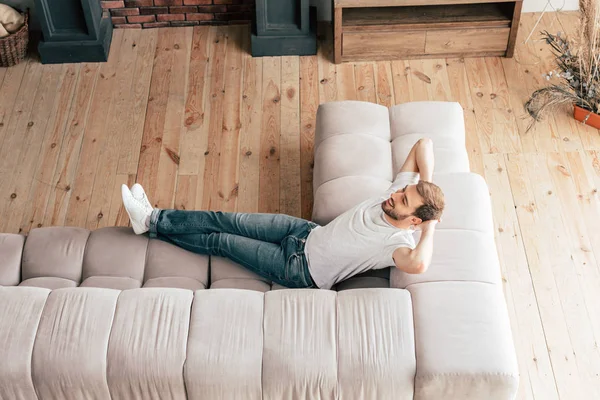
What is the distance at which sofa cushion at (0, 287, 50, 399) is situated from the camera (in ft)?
7.73

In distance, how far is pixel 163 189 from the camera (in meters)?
3.65

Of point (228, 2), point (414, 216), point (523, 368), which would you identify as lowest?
point (523, 368)

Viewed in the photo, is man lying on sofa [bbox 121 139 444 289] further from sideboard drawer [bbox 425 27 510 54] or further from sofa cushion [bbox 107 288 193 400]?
sideboard drawer [bbox 425 27 510 54]

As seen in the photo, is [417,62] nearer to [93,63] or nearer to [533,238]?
[533,238]

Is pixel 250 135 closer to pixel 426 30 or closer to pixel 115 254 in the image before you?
pixel 426 30

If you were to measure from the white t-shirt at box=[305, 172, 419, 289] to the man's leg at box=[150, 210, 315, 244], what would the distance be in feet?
0.44

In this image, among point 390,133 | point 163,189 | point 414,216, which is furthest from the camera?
point 163,189

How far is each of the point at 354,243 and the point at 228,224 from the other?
56 cm

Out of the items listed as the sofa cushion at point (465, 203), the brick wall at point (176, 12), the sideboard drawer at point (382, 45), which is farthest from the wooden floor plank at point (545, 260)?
the brick wall at point (176, 12)

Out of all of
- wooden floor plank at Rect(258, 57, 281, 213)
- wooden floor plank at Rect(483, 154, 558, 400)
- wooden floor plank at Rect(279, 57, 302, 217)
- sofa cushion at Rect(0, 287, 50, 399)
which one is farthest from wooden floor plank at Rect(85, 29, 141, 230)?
wooden floor plank at Rect(483, 154, 558, 400)

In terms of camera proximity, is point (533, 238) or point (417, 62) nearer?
point (533, 238)

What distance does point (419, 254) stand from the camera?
2461 mm

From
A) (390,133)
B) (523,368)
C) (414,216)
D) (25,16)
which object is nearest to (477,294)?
(414,216)

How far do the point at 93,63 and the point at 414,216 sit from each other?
2639mm
